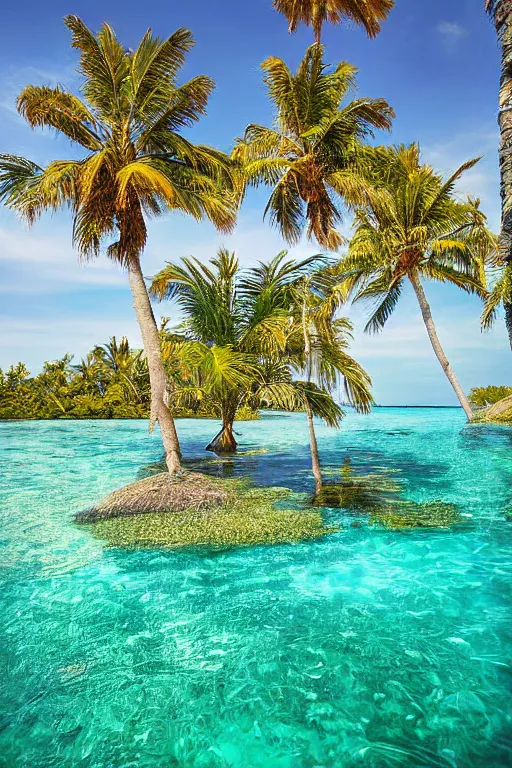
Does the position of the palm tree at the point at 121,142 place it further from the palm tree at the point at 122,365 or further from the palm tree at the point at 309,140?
the palm tree at the point at 122,365

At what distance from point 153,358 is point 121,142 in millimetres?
4344

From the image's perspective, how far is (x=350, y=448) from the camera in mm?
16281

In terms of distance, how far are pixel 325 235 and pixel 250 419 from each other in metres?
18.9

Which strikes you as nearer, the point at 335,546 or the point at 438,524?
the point at 335,546

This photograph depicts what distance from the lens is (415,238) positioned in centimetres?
1823

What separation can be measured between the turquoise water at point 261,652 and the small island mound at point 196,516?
39cm

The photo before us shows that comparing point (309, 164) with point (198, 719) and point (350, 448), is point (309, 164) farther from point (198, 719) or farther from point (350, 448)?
point (198, 719)

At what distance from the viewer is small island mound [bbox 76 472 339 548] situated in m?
5.80

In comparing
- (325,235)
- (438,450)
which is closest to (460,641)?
(438,450)

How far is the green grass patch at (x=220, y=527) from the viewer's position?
5707mm

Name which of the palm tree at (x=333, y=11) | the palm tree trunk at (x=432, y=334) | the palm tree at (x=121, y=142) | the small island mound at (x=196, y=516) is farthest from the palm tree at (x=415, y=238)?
the small island mound at (x=196, y=516)

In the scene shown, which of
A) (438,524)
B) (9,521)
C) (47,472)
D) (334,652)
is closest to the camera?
(334,652)

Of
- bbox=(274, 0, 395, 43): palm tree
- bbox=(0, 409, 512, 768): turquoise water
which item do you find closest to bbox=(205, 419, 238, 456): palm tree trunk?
bbox=(0, 409, 512, 768): turquoise water

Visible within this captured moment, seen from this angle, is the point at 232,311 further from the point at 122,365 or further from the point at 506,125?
the point at 122,365
